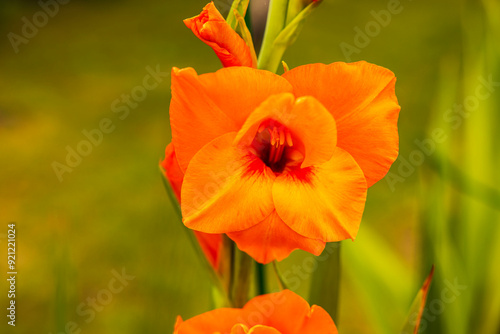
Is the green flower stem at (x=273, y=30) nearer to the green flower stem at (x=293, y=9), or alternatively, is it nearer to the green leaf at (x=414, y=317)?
the green flower stem at (x=293, y=9)

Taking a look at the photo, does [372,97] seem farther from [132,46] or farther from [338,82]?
[132,46]

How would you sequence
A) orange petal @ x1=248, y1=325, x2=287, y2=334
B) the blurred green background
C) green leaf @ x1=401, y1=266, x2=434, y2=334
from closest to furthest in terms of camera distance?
orange petal @ x1=248, y1=325, x2=287, y2=334
green leaf @ x1=401, y1=266, x2=434, y2=334
the blurred green background

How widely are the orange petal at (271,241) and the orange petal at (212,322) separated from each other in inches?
1.2

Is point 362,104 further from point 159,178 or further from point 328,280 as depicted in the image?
point 159,178

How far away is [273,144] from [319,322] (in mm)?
99

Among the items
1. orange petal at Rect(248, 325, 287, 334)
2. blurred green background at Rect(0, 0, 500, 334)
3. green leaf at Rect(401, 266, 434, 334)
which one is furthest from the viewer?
blurred green background at Rect(0, 0, 500, 334)

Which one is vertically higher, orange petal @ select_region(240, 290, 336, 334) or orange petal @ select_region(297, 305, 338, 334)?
orange petal @ select_region(240, 290, 336, 334)

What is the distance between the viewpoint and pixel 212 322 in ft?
0.90

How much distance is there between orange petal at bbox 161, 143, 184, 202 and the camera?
12.6 inches

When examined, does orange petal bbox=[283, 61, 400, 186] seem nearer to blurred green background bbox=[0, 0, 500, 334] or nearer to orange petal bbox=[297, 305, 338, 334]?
orange petal bbox=[297, 305, 338, 334]

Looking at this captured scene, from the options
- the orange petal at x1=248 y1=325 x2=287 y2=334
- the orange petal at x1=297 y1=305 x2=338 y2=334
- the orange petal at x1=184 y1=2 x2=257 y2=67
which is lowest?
the orange petal at x1=297 y1=305 x2=338 y2=334

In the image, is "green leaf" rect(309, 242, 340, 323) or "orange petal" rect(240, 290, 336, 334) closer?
"orange petal" rect(240, 290, 336, 334)

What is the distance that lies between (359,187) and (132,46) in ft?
5.68

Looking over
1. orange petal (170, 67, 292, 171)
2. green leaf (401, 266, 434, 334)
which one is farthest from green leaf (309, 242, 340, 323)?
orange petal (170, 67, 292, 171)
